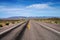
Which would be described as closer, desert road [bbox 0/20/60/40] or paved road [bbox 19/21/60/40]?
paved road [bbox 19/21/60/40]

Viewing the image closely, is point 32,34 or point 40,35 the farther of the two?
point 32,34

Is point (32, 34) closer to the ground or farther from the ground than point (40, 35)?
closer to the ground

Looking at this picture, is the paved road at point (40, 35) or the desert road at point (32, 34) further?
the desert road at point (32, 34)
